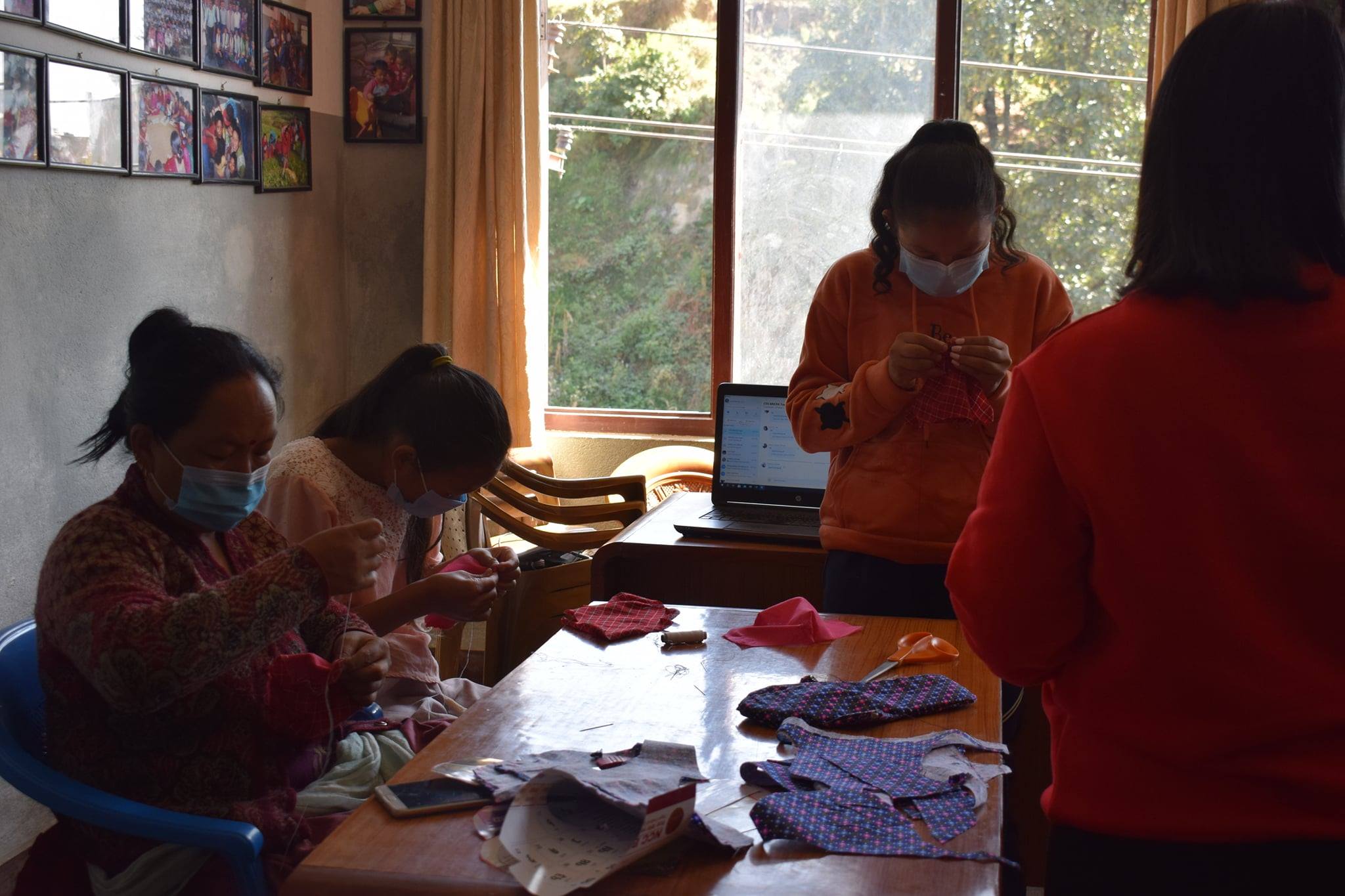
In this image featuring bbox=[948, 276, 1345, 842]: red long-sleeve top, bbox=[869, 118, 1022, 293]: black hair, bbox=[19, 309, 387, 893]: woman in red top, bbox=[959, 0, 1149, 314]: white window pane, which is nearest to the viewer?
bbox=[948, 276, 1345, 842]: red long-sleeve top

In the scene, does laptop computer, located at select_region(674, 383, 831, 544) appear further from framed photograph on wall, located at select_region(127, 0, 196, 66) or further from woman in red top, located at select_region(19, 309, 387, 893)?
framed photograph on wall, located at select_region(127, 0, 196, 66)

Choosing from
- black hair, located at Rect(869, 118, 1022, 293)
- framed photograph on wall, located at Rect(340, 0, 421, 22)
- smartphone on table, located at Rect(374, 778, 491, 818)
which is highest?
framed photograph on wall, located at Rect(340, 0, 421, 22)

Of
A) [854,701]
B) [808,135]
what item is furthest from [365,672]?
[808,135]

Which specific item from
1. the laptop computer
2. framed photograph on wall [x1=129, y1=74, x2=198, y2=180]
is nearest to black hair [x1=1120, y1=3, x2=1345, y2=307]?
the laptop computer

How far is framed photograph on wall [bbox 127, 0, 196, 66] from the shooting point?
10.8 feet

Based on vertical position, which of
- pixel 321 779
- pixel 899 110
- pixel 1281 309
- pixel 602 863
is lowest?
pixel 321 779

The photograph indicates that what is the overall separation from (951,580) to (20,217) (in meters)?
2.54

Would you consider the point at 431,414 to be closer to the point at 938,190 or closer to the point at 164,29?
the point at 938,190

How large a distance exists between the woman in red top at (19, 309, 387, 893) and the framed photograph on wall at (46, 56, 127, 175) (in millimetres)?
1595

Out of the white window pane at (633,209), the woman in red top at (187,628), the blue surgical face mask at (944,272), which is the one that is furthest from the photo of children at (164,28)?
the blue surgical face mask at (944,272)

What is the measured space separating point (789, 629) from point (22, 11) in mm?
2243

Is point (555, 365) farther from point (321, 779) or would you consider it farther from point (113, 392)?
point (321, 779)

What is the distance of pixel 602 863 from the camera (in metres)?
1.17

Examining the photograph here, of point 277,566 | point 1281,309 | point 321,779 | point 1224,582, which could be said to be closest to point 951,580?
point 1224,582
